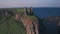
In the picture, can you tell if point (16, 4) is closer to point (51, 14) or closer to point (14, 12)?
point (14, 12)

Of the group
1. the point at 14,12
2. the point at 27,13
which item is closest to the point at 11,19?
the point at 14,12

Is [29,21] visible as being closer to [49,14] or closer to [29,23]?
[29,23]

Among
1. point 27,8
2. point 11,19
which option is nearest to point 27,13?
point 27,8

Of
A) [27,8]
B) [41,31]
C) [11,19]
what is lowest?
[41,31]

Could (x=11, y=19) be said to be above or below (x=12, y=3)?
below

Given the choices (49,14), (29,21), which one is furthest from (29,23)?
(49,14)

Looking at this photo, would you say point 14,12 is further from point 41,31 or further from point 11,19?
point 41,31
